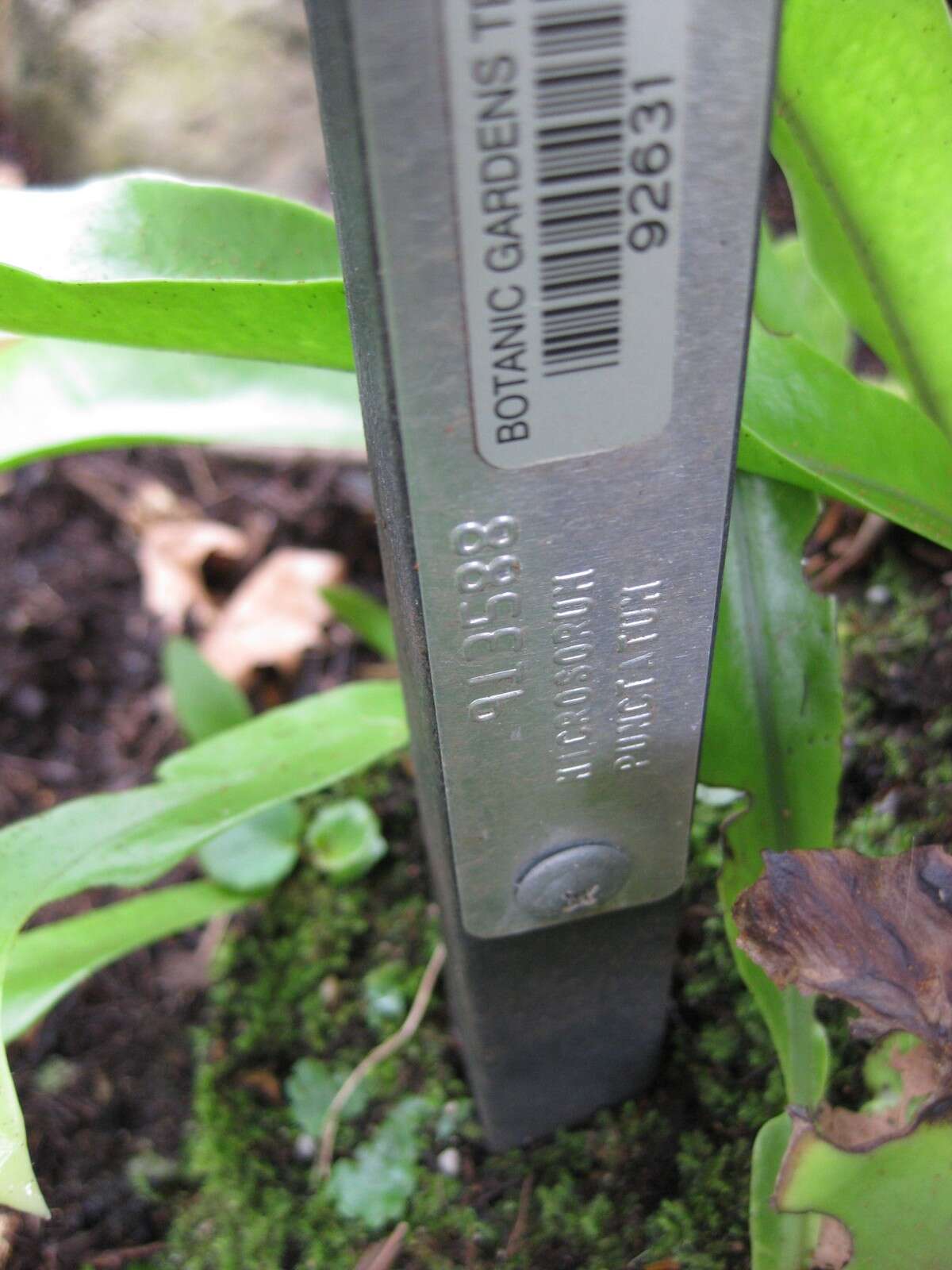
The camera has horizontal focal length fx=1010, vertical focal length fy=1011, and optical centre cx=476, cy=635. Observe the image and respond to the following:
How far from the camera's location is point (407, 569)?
0.47 meters

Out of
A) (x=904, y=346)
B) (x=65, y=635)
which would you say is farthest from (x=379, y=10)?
(x=65, y=635)

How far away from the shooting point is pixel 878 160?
636 mm

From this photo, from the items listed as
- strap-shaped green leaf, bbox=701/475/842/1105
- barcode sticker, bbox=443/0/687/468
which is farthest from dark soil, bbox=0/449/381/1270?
barcode sticker, bbox=443/0/687/468

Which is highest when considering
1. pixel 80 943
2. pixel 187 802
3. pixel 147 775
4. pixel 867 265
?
pixel 867 265

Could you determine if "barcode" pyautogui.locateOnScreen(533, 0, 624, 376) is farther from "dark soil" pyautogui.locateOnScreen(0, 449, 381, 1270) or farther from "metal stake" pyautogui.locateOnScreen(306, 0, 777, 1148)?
"dark soil" pyautogui.locateOnScreen(0, 449, 381, 1270)

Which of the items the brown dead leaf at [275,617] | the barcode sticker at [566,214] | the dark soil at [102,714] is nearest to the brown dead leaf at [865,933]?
the barcode sticker at [566,214]

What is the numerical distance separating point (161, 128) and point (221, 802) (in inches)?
66.0

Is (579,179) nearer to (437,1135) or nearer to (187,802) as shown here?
(187,802)

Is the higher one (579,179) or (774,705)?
(579,179)

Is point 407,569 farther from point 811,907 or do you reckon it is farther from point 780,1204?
point 780,1204

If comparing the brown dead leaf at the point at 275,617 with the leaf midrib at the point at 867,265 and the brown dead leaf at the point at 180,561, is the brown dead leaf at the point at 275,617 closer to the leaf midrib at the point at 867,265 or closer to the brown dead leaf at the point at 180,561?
the brown dead leaf at the point at 180,561

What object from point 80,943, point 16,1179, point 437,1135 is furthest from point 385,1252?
point 16,1179

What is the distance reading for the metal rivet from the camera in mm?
599

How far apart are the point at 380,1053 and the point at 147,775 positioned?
54 centimetres
